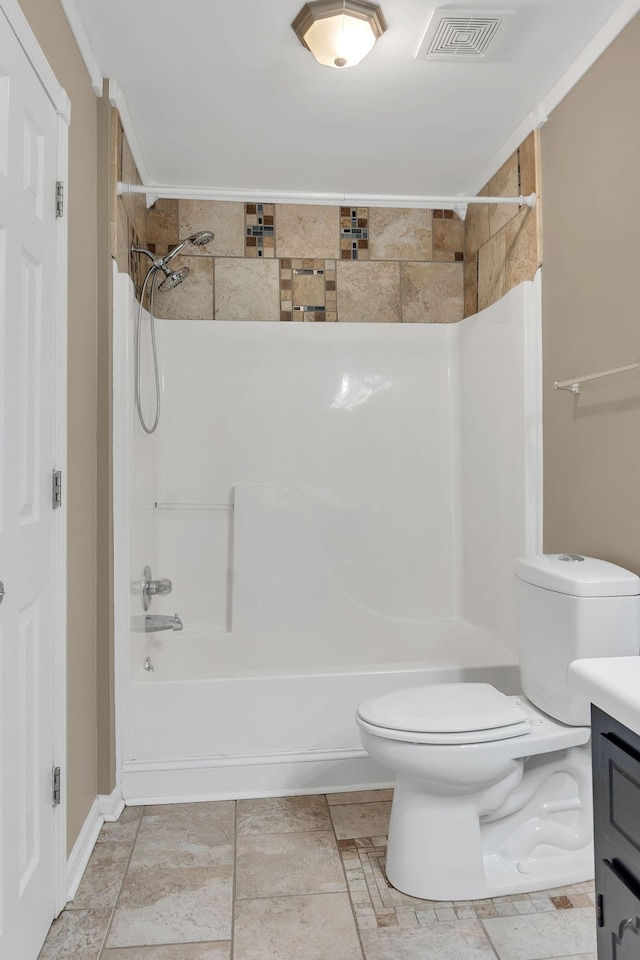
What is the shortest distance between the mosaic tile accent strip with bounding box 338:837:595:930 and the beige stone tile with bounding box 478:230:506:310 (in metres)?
2.09

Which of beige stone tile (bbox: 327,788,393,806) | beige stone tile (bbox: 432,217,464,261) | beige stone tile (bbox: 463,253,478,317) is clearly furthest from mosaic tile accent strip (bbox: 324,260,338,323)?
beige stone tile (bbox: 327,788,393,806)

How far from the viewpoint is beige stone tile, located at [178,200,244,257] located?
3119 millimetres

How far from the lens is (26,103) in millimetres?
1494

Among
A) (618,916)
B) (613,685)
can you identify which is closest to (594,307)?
(613,685)

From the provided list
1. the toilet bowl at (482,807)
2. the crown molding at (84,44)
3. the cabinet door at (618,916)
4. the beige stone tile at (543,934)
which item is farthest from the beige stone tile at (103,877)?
the crown molding at (84,44)

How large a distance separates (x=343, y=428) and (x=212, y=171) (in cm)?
123

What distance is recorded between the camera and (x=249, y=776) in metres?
2.36

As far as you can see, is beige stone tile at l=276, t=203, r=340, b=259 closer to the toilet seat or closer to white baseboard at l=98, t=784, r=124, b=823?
the toilet seat

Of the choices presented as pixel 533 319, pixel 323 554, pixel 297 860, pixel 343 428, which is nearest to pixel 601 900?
pixel 297 860

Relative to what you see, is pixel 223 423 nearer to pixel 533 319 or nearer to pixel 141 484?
pixel 141 484

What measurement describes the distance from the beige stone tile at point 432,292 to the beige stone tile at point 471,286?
0.04m

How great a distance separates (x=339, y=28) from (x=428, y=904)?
236 cm

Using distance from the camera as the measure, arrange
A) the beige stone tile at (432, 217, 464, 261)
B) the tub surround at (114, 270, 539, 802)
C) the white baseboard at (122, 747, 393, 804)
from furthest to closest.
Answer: the beige stone tile at (432, 217, 464, 261) → the tub surround at (114, 270, 539, 802) → the white baseboard at (122, 747, 393, 804)

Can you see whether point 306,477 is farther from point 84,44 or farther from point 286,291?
point 84,44
